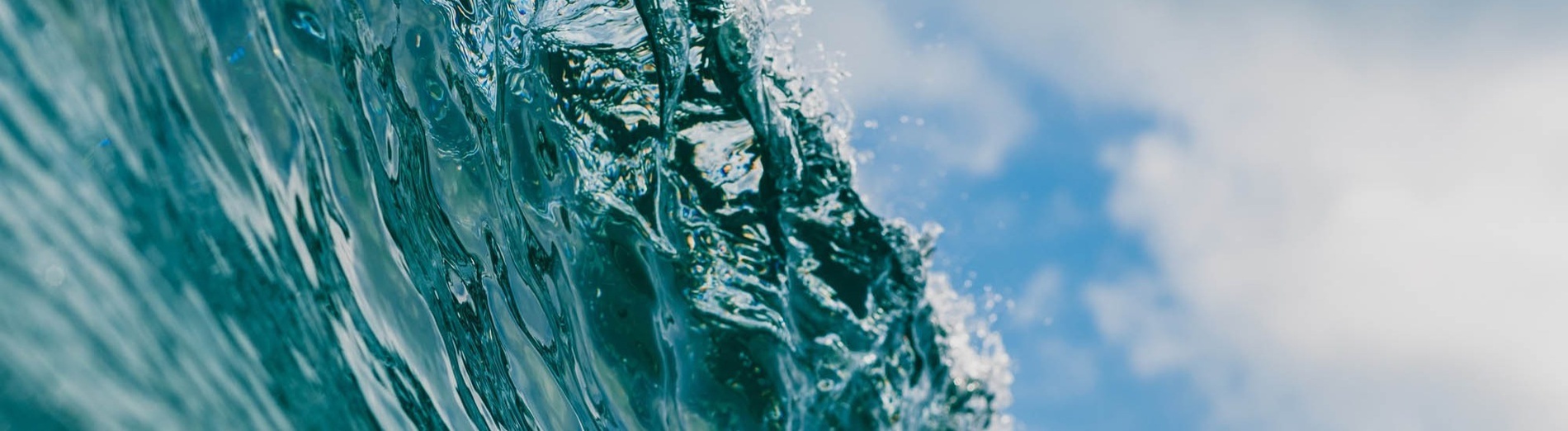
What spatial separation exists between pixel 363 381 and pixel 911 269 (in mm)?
3866

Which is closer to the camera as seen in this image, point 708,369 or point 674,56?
point 674,56

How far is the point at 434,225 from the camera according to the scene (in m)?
3.61

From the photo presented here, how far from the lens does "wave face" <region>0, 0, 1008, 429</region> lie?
190 cm

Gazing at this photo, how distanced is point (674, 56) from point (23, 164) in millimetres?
2319

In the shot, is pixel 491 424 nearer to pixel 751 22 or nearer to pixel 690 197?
pixel 690 197

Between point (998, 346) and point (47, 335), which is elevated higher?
point (998, 346)

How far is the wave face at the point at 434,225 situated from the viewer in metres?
1.90

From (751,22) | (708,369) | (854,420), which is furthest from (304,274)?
(854,420)

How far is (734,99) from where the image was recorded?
4.15 metres

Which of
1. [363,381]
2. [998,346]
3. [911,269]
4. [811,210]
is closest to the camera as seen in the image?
[363,381]

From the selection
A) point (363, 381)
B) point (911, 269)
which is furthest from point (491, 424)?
point (911, 269)

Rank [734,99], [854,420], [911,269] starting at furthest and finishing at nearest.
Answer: [911,269], [854,420], [734,99]

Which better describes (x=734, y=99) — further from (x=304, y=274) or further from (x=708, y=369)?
(x=304, y=274)

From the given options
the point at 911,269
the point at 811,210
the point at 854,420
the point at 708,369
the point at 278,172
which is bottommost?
the point at 278,172
